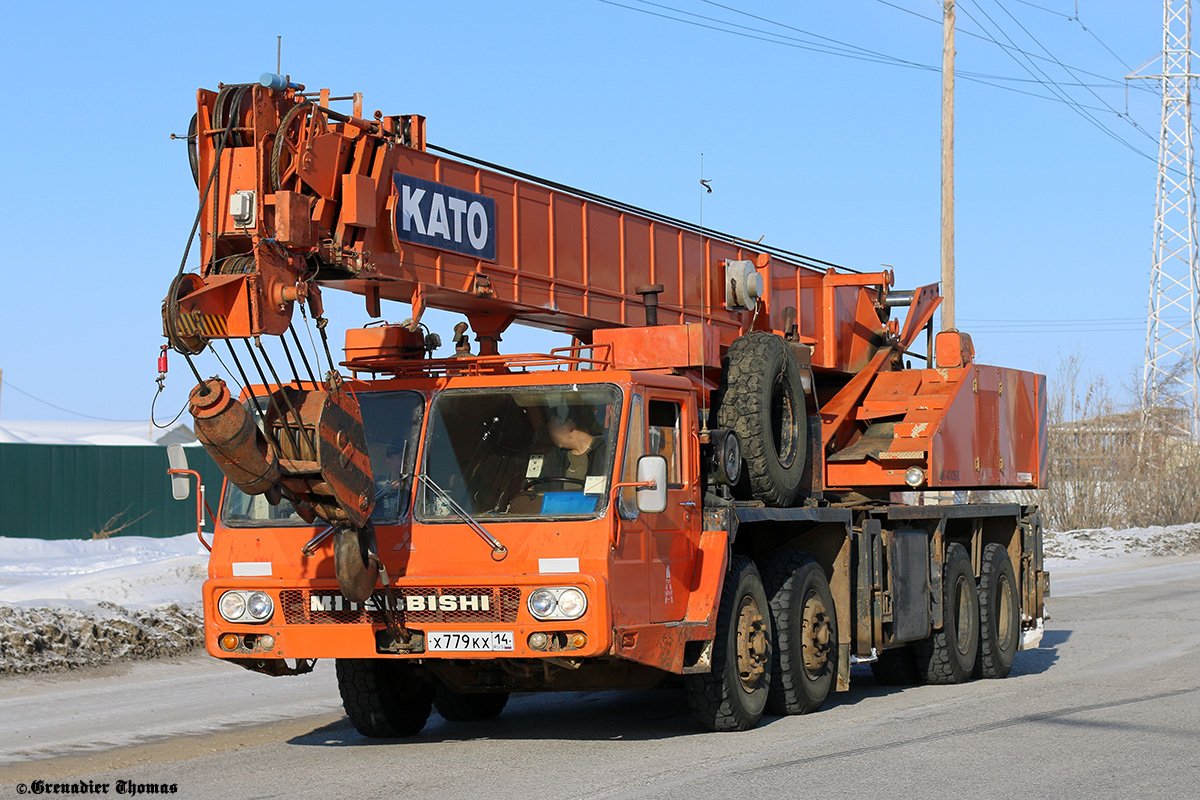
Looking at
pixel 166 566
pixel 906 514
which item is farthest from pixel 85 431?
pixel 906 514

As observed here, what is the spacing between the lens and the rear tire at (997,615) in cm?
1401

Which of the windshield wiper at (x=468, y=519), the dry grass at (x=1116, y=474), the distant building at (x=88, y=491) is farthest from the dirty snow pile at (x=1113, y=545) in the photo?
the windshield wiper at (x=468, y=519)

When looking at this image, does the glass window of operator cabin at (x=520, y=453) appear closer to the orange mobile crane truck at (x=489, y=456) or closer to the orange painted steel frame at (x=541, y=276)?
the orange mobile crane truck at (x=489, y=456)

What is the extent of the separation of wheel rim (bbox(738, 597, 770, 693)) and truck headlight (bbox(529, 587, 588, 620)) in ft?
5.84

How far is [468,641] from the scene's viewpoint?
848 centimetres

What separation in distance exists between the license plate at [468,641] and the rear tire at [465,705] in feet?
7.49

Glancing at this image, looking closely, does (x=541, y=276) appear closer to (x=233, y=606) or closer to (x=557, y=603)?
(x=557, y=603)

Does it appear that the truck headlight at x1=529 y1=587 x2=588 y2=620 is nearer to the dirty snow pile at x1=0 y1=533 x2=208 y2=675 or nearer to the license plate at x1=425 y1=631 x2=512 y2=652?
the license plate at x1=425 y1=631 x2=512 y2=652

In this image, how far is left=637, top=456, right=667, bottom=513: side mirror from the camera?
26.8 ft

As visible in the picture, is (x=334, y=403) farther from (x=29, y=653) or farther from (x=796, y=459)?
(x=29, y=653)

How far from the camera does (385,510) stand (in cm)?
893

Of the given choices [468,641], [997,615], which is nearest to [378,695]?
[468,641]

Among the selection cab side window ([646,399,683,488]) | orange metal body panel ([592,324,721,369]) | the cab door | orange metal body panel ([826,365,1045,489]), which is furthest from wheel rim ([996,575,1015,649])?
cab side window ([646,399,683,488])

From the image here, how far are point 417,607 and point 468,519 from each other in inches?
23.4
